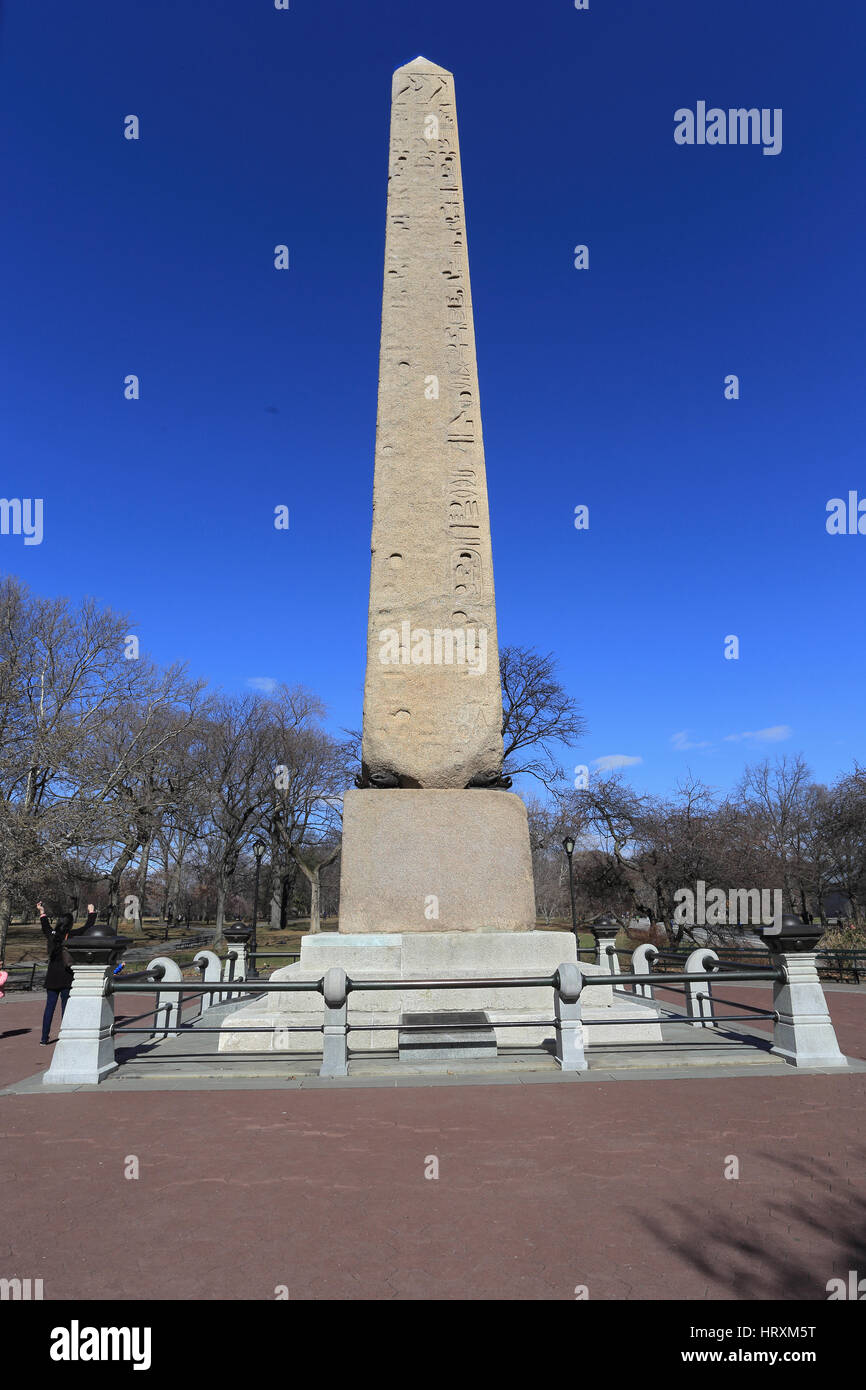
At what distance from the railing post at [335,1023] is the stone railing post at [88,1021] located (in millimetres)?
2050

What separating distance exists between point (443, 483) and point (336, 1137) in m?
7.04

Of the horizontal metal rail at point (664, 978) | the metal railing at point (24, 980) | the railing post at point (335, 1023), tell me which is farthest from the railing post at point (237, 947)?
the metal railing at point (24, 980)

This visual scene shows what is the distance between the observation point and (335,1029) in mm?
7148

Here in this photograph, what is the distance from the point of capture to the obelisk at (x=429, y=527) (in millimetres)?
9141

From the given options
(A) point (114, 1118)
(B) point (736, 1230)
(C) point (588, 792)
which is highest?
(C) point (588, 792)

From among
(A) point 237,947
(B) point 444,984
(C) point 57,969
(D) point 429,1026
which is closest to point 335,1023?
(D) point 429,1026

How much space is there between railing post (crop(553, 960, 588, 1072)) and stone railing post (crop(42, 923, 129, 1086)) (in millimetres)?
4173

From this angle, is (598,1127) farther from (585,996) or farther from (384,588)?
(384,588)

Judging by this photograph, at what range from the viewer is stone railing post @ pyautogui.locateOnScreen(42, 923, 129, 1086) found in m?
7.16

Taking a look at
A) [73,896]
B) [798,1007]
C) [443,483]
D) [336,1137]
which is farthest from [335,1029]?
[73,896]

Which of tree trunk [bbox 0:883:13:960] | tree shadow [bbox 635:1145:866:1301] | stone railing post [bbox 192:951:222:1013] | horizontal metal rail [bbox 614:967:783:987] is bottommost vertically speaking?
tree trunk [bbox 0:883:13:960]

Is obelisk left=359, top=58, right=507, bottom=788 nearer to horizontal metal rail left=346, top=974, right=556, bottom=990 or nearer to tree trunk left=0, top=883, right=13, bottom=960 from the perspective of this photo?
horizontal metal rail left=346, top=974, right=556, bottom=990

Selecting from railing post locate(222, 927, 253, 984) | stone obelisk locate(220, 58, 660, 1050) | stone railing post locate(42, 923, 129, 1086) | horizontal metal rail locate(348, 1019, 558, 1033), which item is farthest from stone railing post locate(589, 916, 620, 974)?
stone railing post locate(42, 923, 129, 1086)

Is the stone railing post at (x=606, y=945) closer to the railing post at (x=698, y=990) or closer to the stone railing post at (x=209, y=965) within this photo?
the railing post at (x=698, y=990)
